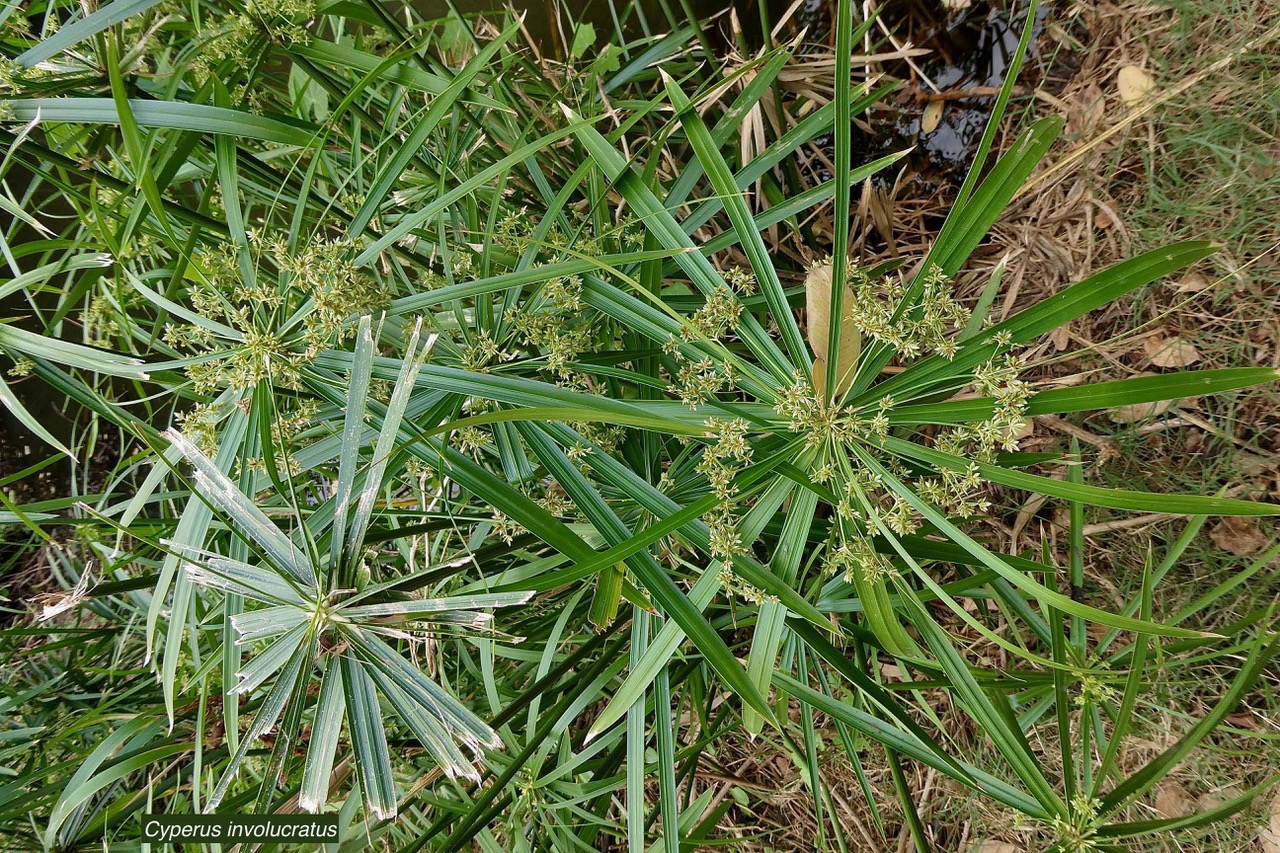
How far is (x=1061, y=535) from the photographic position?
1.96 m

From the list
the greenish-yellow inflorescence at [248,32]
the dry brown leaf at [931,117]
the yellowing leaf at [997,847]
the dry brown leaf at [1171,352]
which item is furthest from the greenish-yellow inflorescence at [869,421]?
the yellowing leaf at [997,847]

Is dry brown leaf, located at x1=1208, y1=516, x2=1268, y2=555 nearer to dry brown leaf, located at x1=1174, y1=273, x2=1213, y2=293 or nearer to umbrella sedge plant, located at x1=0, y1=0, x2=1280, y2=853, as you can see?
umbrella sedge plant, located at x1=0, y1=0, x2=1280, y2=853

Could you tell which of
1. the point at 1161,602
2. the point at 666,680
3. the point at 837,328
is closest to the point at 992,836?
the point at 1161,602

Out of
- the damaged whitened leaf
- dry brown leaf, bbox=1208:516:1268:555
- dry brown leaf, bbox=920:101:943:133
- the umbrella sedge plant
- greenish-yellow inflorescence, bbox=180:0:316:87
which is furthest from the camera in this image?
dry brown leaf, bbox=920:101:943:133

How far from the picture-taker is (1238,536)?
178cm

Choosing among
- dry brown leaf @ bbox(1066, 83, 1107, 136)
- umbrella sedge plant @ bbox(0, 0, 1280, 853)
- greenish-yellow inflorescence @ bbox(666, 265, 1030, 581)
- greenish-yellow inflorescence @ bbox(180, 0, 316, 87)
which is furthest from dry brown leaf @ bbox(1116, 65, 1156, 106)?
greenish-yellow inflorescence @ bbox(180, 0, 316, 87)

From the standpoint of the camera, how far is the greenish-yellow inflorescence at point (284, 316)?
1017 millimetres

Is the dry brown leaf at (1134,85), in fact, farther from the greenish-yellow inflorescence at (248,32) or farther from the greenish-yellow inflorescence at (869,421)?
A: the greenish-yellow inflorescence at (248,32)

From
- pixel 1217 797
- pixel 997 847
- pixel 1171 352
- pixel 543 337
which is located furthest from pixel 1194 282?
pixel 543 337

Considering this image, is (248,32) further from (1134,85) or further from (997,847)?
(997,847)

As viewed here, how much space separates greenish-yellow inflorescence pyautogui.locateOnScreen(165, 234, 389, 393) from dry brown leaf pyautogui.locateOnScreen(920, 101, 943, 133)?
1898mm

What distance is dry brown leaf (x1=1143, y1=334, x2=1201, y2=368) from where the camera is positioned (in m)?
1.85

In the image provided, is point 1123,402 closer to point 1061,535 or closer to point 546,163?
point 1061,535

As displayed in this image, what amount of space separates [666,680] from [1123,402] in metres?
0.84
